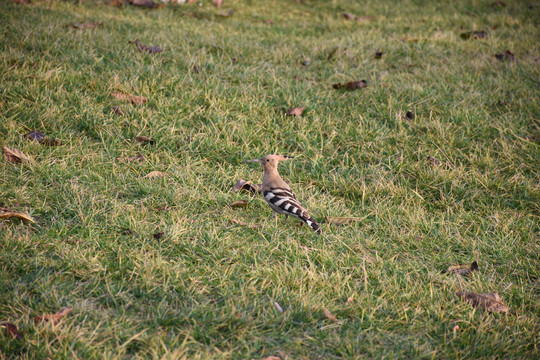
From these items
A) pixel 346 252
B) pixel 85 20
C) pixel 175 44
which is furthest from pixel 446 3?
pixel 346 252

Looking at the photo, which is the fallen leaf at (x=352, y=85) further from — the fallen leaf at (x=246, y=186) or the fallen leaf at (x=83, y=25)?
the fallen leaf at (x=83, y=25)

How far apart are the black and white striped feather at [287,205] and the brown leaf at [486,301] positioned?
1.18 metres

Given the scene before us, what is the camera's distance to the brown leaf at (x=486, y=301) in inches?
133

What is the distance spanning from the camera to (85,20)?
25.2 feet

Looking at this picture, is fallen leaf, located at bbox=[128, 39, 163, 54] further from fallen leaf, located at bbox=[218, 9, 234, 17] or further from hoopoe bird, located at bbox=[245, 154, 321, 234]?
hoopoe bird, located at bbox=[245, 154, 321, 234]

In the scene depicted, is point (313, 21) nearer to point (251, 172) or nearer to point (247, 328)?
point (251, 172)

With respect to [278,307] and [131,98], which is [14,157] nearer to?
[131,98]

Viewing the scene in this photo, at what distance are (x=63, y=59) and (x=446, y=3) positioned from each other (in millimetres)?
7744

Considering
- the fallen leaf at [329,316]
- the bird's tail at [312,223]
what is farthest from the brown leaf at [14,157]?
the fallen leaf at [329,316]

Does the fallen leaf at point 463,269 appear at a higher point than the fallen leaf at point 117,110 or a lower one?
lower

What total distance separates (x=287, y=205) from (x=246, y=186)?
2.68 feet

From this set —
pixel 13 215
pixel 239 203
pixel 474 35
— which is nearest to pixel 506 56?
pixel 474 35

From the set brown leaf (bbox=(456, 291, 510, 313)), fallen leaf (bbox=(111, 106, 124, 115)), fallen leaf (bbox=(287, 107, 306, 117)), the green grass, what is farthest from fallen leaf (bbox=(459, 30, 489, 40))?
brown leaf (bbox=(456, 291, 510, 313))

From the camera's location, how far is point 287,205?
4.13m
